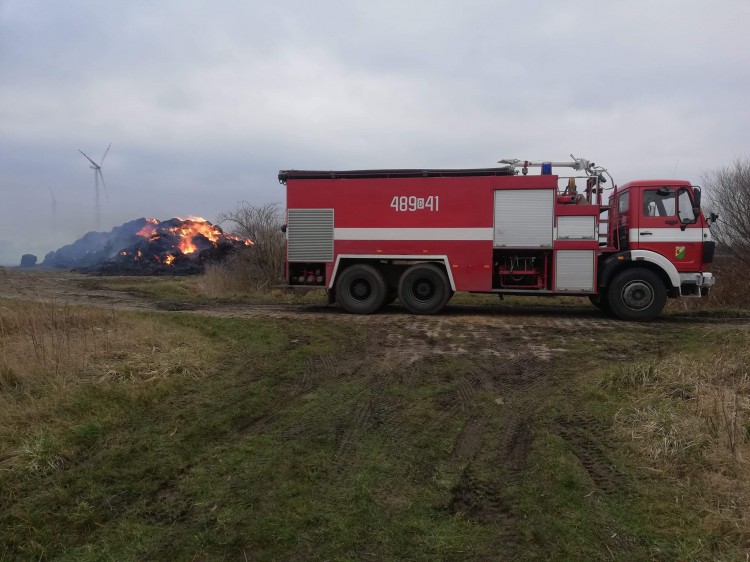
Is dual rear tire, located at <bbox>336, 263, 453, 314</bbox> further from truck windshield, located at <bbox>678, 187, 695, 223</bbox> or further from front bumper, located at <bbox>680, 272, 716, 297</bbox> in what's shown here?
truck windshield, located at <bbox>678, 187, 695, 223</bbox>

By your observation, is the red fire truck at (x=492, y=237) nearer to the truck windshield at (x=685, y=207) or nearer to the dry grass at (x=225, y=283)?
the truck windshield at (x=685, y=207)

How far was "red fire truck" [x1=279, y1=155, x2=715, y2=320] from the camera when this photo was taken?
35.5 ft

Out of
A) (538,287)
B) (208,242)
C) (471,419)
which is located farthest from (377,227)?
(208,242)

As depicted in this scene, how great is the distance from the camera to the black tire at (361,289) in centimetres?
1179

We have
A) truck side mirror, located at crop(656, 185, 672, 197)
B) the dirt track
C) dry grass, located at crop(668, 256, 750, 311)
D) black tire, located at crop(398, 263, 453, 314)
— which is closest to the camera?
the dirt track

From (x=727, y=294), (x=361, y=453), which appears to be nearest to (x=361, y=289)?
(x=361, y=453)

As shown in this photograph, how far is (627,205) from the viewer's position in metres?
11.1

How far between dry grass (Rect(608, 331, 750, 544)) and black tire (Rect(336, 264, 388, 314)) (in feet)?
21.7

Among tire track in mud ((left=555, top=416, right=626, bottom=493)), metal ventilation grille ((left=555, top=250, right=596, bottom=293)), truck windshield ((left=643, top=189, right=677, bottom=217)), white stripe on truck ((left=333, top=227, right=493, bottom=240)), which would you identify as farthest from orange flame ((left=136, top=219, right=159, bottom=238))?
tire track in mud ((left=555, top=416, right=626, bottom=493))

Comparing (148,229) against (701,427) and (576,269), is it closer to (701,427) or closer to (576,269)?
(576,269)

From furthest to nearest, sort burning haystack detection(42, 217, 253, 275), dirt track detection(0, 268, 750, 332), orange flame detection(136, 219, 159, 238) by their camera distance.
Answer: orange flame detection(136, 219, 159, 238) < burning haystack detection(42, 217, 253, 275) < dirt track detection(0, 268, 750, 332)

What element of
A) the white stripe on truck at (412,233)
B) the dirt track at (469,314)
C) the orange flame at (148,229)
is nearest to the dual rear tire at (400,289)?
the dirt track at (469,314)

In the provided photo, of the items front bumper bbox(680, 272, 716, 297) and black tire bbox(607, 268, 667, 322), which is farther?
black tire bbox(607, 268, 667, 322)

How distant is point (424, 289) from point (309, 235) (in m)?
3.09
